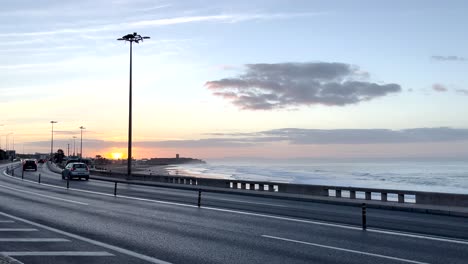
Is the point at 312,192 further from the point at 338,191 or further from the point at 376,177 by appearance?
the point at 376,177

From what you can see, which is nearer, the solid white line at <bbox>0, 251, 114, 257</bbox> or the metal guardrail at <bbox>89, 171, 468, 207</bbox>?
the solid white line at <bbox>0, 251, 114, 257</bbox>

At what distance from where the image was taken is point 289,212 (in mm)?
21219

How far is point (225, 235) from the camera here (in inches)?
577

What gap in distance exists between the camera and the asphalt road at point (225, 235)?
37.5ft

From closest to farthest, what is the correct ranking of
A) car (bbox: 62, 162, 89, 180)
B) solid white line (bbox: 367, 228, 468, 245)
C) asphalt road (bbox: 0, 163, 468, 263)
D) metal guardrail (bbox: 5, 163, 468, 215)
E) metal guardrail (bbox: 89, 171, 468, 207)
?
asphalt road (bbox: 0, 163, 468, 263), solid white line (bbox: 367, 228, 468, 245), metal guardrail (bbox: 89, 171, 468, 207), metal guardrail (bbox: 5, 163, 468, 215), car (bbox: 62, 162, 89, 180)

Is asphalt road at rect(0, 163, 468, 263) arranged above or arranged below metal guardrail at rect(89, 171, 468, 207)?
below

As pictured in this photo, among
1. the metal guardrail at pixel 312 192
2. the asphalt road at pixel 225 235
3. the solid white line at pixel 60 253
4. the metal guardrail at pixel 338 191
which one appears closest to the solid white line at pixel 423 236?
the asphalt road at pixel 225 235

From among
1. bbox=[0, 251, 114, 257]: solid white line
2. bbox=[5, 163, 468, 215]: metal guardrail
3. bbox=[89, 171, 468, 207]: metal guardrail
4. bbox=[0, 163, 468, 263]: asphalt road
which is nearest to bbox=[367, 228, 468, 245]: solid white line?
bbox=[0, 163, 468, 263]: asphalt road

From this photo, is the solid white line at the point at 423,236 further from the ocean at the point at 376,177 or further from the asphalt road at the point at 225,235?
the ocean at the point at 376,177

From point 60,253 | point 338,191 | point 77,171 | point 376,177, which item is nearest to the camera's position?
point 60,253

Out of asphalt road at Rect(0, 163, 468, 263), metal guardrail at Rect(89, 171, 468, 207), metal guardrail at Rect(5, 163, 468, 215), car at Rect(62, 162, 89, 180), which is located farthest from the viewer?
car at Rect(62, 162, 89, 180)

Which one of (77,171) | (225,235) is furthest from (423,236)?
(77,171)

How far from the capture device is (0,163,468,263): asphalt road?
11430mm

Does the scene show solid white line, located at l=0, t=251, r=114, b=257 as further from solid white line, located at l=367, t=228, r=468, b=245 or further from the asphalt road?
solid white line, located at l=367, t=228, r=468, b=245
